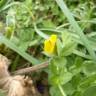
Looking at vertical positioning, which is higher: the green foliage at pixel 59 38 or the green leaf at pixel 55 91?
the green foliage at pixel 59 38

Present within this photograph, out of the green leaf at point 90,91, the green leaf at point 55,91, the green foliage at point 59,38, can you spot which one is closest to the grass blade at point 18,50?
the green foliage at point 59,38

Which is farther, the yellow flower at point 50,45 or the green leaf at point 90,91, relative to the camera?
the yellow flower at point 50,45

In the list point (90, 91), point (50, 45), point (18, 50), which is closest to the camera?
point (90, 91)

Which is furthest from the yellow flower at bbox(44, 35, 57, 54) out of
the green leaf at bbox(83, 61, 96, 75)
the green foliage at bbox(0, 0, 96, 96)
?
the green leaf at bbox(83, 61, 96, 75)

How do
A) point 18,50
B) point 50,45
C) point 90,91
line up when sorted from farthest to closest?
point 18,50 < point 50,45 < point 90,91

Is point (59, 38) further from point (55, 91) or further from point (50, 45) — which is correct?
point (55, 91)

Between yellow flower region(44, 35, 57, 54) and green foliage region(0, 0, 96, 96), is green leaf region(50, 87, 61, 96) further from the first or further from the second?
yellow flower region(44, 35, 57, 54)

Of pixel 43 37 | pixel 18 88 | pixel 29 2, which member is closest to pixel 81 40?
pixel 43 37

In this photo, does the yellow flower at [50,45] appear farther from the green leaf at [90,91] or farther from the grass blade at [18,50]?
the green leaf at [90,91]

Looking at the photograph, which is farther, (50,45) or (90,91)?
(50,45)

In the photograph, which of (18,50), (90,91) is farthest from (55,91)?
(18,50)

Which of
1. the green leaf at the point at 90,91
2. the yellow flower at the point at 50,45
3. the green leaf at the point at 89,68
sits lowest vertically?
the green leaf at the point at 90,91
